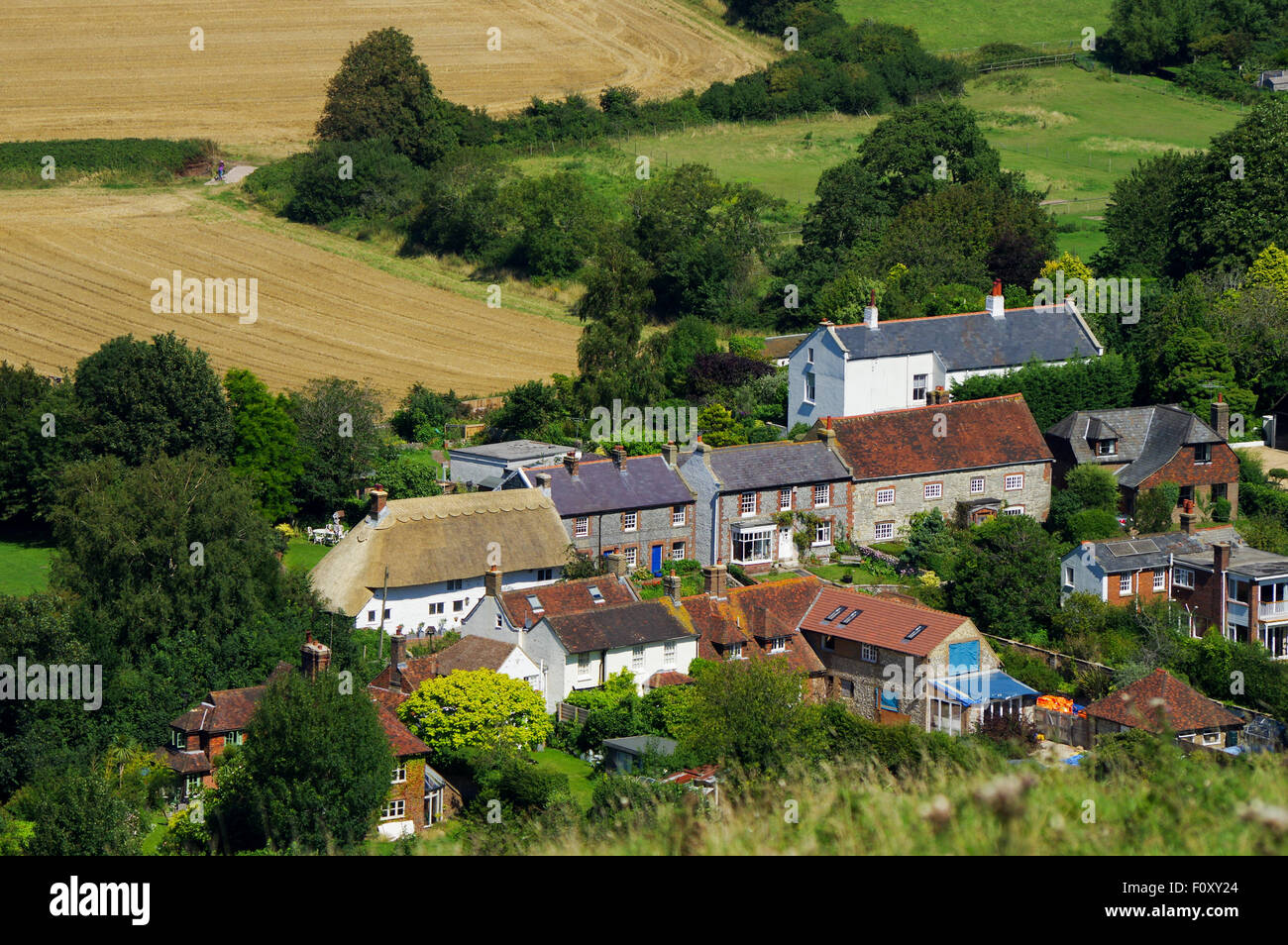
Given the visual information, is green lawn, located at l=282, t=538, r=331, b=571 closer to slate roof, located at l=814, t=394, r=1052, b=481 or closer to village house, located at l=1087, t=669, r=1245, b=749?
slate roof, located at l=814, t=394, r=1052, b=481

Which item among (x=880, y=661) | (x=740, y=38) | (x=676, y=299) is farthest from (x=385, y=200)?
(x=880, y=661)

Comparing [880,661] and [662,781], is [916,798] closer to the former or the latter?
[662,781]

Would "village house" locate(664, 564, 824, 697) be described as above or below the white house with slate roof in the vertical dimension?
below

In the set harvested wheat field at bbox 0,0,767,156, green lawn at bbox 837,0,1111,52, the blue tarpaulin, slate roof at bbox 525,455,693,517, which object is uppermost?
green lawn at bbox 837,0,1111,52

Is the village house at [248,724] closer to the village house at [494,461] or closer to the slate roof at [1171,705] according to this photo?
the village house at [494,461]

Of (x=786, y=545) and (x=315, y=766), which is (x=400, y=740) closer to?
(x=315, y=766)

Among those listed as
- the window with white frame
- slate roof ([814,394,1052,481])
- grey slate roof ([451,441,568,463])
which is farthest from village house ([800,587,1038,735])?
grey slate roof ([451,441,568,463])
